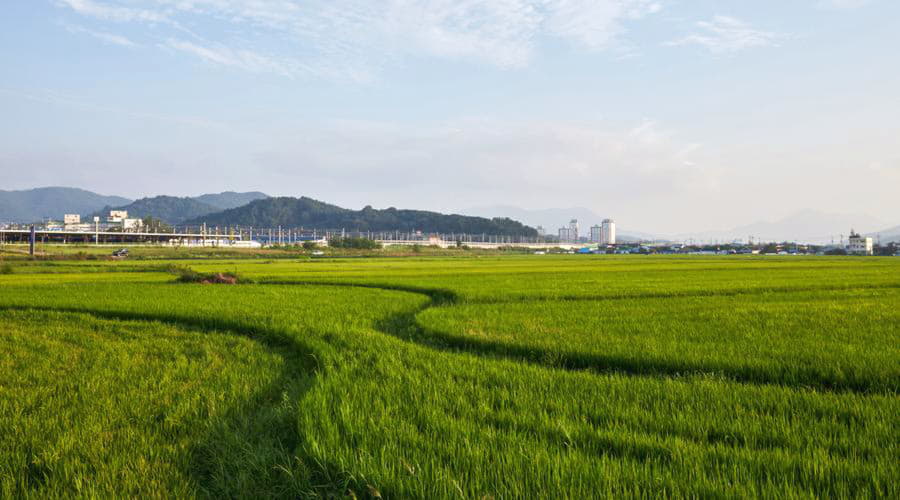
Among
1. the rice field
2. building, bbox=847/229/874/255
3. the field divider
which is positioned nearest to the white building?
the rice field

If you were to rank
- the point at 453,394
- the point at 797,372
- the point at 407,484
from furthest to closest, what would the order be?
the point at 797,372
the point at 453,394
the point at 407,484

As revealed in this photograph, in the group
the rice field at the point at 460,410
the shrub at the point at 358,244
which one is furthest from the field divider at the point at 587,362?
the shrub at the point at 358,244

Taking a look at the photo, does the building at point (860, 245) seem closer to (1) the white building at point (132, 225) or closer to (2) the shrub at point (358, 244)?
(2) the shrub at point (358, 244)

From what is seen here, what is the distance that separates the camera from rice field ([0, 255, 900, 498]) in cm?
333

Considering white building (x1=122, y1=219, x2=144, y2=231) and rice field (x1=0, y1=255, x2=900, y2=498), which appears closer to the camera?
rice field (x1=0, y1=255, x2=900, y2=498)

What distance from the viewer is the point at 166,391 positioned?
5848mm

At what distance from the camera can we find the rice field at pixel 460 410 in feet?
10.9

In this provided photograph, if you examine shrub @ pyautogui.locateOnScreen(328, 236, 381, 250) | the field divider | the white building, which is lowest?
the field divider

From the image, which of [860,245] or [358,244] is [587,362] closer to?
[358,244]

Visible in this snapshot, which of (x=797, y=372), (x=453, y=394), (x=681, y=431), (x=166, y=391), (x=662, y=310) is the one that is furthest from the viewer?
(x=662, y=310)

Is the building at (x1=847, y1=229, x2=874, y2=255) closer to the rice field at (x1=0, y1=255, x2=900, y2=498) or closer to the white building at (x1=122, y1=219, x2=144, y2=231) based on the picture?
the rice field at (x1=0, y1=255, x2=900, y2=498)

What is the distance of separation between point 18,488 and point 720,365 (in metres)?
7.36

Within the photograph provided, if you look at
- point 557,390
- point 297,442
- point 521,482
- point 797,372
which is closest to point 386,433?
point 297,442

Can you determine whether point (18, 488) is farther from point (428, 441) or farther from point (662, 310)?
point (662, 310)
